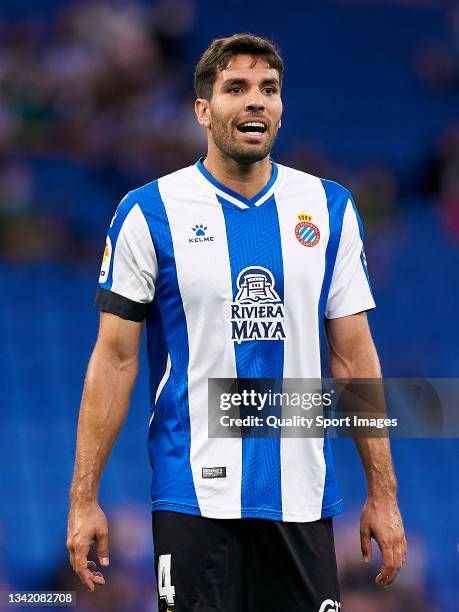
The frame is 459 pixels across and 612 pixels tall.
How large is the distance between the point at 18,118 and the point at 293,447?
6305 millimetres

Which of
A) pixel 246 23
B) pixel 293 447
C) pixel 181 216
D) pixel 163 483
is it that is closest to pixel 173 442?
pixel 163 483

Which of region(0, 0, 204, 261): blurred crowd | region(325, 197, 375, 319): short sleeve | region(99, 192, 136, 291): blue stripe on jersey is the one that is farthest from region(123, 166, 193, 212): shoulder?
region(0, 0, 204, 261): blurred crowd

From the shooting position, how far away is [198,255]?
136 inches

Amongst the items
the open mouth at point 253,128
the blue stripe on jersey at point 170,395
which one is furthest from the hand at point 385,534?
the open mouth at point 253,128

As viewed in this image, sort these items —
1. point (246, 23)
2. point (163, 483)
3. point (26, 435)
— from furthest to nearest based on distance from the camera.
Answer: point (246, 23) < point (26, 435) < point (163, 483)

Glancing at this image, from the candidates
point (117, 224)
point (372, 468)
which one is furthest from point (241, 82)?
point (372, 468)

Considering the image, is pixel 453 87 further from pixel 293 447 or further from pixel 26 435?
pixel 293 447

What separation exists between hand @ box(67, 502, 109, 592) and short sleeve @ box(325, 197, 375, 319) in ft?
2.85

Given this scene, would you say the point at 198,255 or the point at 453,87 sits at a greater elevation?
the point at 453,87

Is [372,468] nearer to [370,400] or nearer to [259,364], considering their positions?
[370,400]

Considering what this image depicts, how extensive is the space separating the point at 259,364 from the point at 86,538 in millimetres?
647

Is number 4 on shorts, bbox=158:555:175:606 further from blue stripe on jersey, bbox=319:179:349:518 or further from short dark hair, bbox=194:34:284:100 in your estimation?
short dark hair, bbox=194:34:284:100

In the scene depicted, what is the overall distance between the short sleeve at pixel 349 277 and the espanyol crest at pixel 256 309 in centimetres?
21

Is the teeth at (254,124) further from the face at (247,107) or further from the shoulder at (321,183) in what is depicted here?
the shoulder at (321,183)
